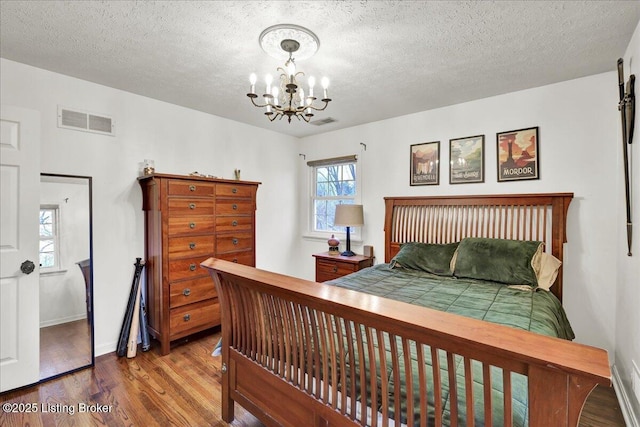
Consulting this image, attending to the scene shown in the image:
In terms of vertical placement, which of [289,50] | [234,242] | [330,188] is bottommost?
[234,242]

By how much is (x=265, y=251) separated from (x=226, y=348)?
2.43 metres

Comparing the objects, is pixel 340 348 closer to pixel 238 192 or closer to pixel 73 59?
pixel 238 192

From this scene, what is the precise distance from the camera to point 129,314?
2.89m

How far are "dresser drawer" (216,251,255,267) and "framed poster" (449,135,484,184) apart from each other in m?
2.42

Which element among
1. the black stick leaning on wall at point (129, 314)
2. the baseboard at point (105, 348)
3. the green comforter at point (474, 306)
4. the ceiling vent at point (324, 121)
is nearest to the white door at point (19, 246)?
the baseboard at point (105, 348)

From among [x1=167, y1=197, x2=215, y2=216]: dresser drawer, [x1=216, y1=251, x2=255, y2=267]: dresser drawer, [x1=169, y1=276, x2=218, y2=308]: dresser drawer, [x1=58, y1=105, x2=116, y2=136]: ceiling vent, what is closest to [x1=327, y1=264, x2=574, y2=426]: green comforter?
[x1=216, y1=251, x2=255, y2=267]: dresser drawer

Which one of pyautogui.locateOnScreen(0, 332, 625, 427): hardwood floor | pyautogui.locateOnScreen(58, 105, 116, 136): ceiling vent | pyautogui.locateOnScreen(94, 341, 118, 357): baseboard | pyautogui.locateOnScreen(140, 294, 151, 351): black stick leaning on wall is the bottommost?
pyautogui.locateOnScreen(0, 332, 625, 427): hardwood floor

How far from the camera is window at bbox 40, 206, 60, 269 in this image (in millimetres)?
2438

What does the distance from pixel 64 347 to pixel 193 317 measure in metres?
1.01

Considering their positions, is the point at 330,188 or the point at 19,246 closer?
the point at 19,246

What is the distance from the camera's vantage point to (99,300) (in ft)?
9.20

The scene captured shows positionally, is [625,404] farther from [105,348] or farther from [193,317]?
[105,348]

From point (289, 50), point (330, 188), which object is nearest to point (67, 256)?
point (289, 50)

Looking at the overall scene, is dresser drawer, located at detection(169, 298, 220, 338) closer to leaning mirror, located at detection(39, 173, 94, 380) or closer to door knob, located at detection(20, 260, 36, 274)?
leaning mirror, located at detection(39, 173, 94, 380)
